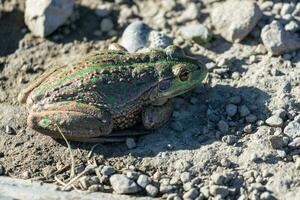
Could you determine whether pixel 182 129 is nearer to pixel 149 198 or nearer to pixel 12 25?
pixel 149 198

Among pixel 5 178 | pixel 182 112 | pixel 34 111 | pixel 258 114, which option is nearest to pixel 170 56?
pixel 182 112

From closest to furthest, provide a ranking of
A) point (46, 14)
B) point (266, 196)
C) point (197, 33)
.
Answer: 1. point (266, 196)
2. point (197, 33)
3. point (46, 14)

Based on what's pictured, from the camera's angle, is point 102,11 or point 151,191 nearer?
point 151,191

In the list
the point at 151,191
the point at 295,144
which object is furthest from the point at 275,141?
the point at 151,191

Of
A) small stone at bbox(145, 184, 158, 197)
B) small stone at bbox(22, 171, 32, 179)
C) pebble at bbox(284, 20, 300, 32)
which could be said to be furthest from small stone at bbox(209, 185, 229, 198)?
pebble at bbox(284, 20, 300, 32)

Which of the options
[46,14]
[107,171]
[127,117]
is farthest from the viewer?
[46,14]

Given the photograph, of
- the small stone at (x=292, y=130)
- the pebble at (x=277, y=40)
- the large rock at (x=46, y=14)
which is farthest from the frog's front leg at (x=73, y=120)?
the pebble at (x=277, y=40)

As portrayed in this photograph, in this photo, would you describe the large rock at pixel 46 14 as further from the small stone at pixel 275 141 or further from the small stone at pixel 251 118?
the small stone at pixel 275 141

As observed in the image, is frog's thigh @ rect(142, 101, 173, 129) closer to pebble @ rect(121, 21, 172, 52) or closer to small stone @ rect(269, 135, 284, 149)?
pebble @ rect(121, 21, 172, 52)

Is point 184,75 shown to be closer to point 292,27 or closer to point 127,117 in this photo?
point 127,117
